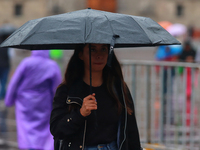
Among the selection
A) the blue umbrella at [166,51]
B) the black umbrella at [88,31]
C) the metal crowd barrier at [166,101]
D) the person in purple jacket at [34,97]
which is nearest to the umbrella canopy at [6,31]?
the blue umbrella at [166,51]

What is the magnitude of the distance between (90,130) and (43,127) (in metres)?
2.83

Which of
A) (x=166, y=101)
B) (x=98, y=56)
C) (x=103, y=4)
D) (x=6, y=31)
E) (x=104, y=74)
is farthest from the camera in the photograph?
(x=103, y=4)

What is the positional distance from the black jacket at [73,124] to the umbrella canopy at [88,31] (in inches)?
19.0

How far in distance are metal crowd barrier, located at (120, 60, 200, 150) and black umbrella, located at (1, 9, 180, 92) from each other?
308 cm

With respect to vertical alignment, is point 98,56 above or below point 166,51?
above

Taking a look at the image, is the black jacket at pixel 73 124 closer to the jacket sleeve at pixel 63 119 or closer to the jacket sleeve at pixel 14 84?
the jacket sleeve at pixel 63 119

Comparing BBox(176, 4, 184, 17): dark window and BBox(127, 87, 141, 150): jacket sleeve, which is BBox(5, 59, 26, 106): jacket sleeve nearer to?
BBox(127, 87, 141, 150): jacket sleeve

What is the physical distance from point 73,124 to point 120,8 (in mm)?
34833

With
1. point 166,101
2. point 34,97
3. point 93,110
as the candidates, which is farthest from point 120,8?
point 93,110

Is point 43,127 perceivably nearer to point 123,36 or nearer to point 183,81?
point 183,81

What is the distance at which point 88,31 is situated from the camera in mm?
2711

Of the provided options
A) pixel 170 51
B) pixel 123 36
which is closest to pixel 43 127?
pixel 123 36

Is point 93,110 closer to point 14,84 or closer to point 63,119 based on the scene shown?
point 63,119

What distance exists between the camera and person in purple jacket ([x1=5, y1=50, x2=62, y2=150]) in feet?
18.2
